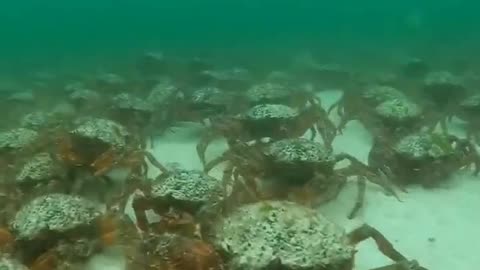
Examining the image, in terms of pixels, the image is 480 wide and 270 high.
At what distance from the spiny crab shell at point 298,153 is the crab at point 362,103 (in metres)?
3.07

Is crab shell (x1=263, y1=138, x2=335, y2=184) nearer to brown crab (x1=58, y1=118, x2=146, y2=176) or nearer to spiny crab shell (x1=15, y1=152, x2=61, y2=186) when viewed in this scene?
brown crab (x1=58, y1=118, x2=146, y2=176)

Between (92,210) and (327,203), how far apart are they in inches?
122

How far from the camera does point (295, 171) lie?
6.94 m

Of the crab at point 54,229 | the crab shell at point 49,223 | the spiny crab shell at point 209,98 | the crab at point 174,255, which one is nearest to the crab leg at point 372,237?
the crab at point 174,255

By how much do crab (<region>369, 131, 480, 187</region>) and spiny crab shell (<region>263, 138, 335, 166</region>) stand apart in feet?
4.52

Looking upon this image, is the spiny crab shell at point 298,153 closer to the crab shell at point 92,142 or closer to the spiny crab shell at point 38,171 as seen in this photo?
the crab shell at point 92,142

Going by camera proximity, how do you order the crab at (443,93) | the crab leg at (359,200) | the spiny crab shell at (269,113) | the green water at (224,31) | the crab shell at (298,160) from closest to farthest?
the crab shell at (298,160) → the crab leg at (359,200) → the spiny crab shell at (269,113) → the crab at (443,93) → the green water at (224,31)

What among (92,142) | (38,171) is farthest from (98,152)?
(38,171)

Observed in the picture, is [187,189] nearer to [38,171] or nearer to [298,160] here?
[298,160]

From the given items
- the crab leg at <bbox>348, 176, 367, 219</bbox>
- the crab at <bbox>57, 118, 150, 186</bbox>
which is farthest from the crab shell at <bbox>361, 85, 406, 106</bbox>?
the crab at <bbox>57, 118, 150, 186</bbox>

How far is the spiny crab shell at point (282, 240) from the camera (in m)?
4.74

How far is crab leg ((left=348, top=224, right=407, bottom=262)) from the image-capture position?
5.45 m

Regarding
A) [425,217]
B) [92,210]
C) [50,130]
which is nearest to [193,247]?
[92,210]

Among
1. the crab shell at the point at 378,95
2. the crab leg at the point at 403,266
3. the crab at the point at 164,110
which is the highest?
the crab leg at the point at 403,266
